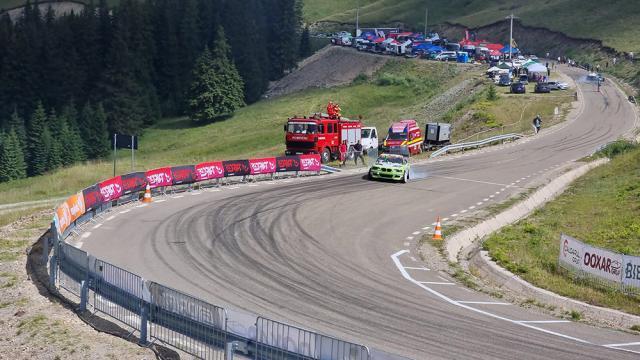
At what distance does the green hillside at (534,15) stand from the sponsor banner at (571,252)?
8880 centimetres

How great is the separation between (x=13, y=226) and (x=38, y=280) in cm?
923

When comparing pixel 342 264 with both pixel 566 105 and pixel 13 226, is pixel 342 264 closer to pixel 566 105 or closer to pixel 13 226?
pixel 13 226

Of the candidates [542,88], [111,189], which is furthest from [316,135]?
[542,88]

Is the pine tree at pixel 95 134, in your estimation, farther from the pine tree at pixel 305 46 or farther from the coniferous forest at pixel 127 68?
the pine tree at pixel 305 46

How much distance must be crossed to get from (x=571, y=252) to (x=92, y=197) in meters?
17.9

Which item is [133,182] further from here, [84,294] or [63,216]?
[84,294]

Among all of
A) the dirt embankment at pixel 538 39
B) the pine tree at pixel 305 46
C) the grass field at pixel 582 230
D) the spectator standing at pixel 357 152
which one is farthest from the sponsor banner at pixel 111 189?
the pine tree at pixel 305 46

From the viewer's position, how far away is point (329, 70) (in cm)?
12525

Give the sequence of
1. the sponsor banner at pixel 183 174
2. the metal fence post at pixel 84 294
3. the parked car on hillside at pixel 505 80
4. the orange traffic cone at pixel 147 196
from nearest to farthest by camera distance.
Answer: the metal fence post at pixel 84 294 < the orange traffic cone at pixel 147 196 < the sponsor banner at pixel 183 174 < the parked car on hillside at pixel 505 80

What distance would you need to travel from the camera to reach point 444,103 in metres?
87.0

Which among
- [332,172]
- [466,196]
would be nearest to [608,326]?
[466,196]

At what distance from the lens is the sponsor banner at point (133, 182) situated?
118ft

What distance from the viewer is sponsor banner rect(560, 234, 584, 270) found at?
2431 centimetres

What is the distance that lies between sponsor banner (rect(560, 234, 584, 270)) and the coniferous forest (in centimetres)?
7896
